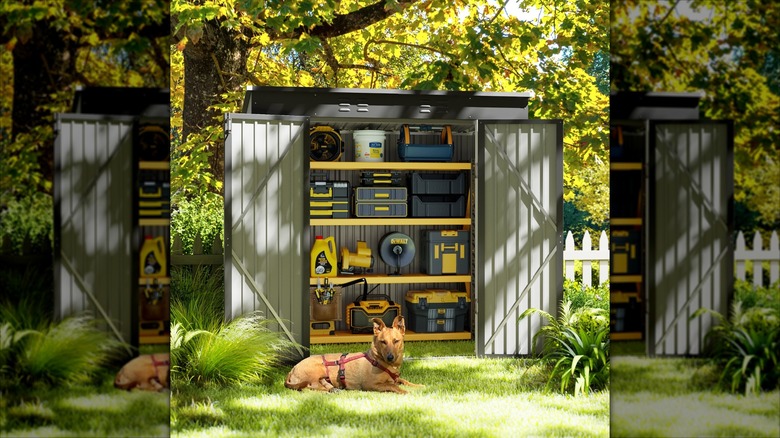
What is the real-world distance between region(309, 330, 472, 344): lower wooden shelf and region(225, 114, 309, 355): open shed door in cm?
95

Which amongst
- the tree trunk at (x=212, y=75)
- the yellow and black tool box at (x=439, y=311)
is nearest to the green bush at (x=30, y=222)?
the yellow and black tool box at (x=439, y=311)

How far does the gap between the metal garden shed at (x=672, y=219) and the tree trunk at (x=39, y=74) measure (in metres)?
1.17

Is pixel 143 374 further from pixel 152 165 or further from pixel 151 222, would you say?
pixel 152 165

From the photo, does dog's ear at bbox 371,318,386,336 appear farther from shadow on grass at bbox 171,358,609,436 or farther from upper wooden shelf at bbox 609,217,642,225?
upper wooden shelf at bbox 609,217,642,225

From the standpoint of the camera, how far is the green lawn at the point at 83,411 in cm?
152

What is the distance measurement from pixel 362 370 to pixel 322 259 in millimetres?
1758

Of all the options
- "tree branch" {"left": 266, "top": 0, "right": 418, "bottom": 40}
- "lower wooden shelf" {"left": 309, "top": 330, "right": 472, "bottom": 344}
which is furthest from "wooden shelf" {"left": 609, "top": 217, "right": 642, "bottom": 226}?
"tree branch" {"left": 266, "top": 0, "right": 418, "bottom": 40}

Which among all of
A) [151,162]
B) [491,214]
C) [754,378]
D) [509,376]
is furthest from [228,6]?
[754,378]

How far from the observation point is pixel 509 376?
6098mm

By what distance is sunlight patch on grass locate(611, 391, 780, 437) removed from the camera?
4.69 feet

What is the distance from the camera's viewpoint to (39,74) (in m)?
1.61

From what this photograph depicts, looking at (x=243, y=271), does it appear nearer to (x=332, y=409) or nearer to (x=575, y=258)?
(x=332, y=409)

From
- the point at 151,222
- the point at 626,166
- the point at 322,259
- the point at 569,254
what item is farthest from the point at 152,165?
the point at 569,254

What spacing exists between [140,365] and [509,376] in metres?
4.82
